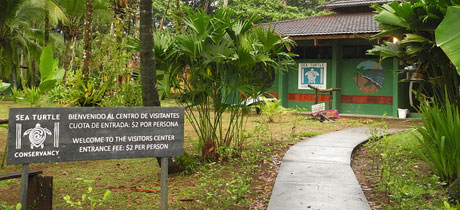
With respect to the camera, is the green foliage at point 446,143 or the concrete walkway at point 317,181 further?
the green foliage at point 446,143

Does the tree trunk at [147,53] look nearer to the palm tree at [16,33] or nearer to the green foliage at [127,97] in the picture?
the green foliage at [127,97]

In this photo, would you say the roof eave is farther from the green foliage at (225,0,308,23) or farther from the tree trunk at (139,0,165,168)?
the green foliage at (225,0,308,23)

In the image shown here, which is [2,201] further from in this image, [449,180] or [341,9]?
[341,9]

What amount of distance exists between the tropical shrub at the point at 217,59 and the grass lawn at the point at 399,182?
1965 millimetres

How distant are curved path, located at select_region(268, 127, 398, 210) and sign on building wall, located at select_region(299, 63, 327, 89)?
8.67 metres

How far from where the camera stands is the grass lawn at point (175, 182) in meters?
4.30

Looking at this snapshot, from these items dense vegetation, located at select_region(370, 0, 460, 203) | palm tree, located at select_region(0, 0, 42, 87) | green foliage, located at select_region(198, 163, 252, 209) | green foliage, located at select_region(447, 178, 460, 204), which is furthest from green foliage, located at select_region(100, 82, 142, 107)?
palm tree, located at select_region(0, 0, 42, 87)

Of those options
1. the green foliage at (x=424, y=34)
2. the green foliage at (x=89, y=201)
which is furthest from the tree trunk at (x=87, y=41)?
the green foliage at (x=424, y=34)

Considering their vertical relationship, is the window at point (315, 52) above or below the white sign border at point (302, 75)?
above

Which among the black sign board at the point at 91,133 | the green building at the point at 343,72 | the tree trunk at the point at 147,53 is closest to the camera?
the black sign board at the point at 91,133

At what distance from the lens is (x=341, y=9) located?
1845 centimetres

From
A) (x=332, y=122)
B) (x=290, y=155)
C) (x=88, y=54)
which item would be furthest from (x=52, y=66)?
(x=332, y=122)

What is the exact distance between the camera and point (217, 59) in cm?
561

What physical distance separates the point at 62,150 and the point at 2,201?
164 centimetres
